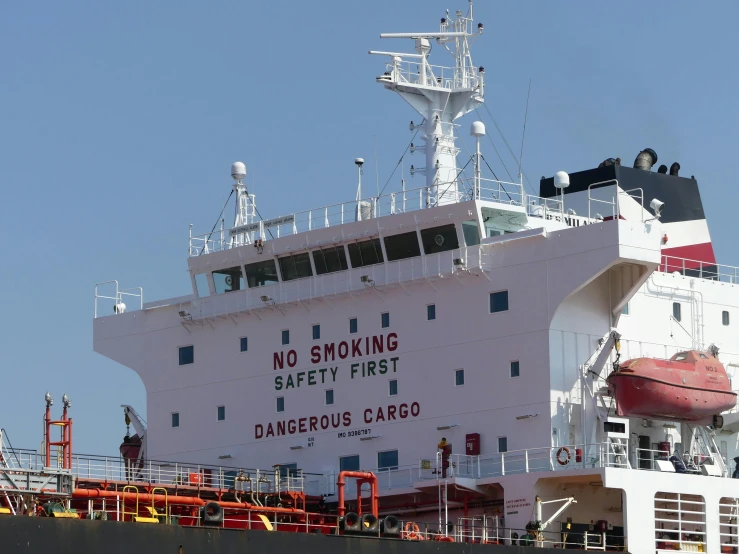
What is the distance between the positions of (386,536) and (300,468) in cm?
773

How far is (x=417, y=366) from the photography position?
38.1 meters

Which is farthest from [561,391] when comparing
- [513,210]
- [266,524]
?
[266,524]

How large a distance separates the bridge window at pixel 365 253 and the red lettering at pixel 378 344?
1958mm

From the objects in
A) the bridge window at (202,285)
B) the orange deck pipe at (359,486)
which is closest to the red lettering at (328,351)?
the bridge window at (202,285)

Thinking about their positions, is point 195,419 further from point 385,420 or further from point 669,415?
point 669,415

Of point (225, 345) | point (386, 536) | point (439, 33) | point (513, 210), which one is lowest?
point (386, 536)

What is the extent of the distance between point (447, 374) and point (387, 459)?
8.84 feet

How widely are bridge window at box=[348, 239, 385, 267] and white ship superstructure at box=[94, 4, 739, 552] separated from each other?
6cm

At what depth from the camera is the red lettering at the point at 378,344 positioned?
38.9m

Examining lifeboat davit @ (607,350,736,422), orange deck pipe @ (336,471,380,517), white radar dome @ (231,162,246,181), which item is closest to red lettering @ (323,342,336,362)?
orange deck pipe @ (336,471,380,517)

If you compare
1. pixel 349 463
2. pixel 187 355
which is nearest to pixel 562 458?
pixel 349 463

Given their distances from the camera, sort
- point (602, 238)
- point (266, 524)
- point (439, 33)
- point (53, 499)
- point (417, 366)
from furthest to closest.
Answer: point (439, 33) < point (417, 366) < point (602, 238) < point (266, 524) < point (53, 499)

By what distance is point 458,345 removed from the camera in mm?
37500

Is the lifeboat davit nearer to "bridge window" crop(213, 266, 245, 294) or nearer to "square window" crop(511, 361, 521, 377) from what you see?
"square window" crop(511, 361, 521, 377)
